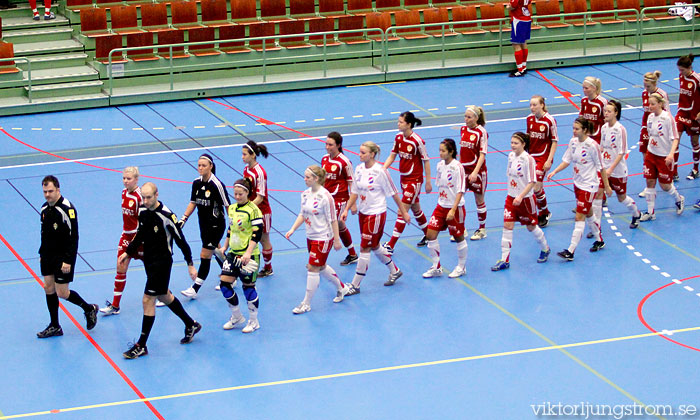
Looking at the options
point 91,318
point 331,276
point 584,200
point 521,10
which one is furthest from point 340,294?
point 521,10

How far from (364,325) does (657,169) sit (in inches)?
233

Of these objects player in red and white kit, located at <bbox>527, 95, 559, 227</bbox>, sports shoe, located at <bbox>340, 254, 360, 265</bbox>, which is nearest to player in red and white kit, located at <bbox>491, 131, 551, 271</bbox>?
player in red and white kit, located at <bbox>527, 95, 559, 227</bbox>

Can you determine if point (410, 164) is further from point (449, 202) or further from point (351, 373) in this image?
point (351, 373)

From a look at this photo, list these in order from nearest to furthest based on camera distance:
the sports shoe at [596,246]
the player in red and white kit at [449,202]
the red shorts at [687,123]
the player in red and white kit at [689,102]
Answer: the player in red and white kit at [449,202] → the sports shoe at [596,246] → the player in red and white kit at [689,102] → the red shorts at [687,123]

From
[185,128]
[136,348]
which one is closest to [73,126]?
[185,128]

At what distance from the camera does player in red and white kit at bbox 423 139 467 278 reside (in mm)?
12844

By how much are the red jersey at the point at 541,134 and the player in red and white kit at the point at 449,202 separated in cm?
200

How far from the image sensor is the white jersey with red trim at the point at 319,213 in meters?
11.9

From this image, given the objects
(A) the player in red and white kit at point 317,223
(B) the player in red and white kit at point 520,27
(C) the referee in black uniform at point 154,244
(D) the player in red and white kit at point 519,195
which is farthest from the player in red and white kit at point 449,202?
(B) the player in red and white kit at point 520,27

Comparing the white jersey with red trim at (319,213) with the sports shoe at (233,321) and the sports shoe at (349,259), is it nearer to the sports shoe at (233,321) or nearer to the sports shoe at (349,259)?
the sports shoe at (233,321)

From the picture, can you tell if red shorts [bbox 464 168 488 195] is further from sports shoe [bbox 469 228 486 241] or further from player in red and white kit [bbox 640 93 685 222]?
player in red and white kit [bbox 640 93 685 222]

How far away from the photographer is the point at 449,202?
13.0m

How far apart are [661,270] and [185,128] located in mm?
10135

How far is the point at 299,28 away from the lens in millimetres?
23516
